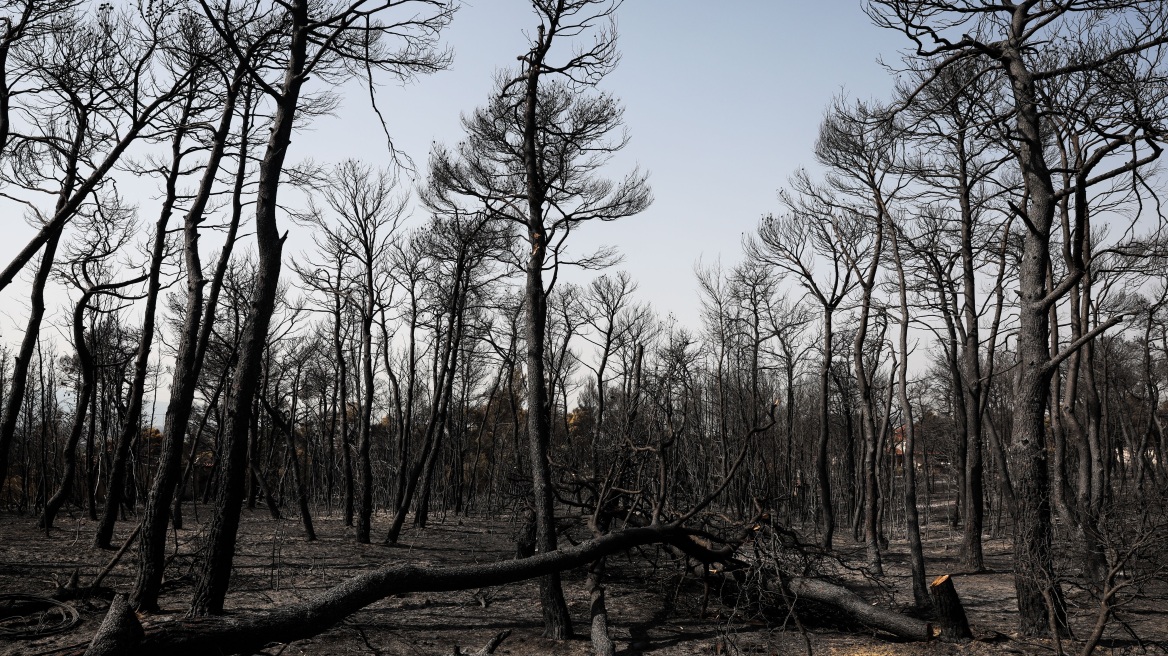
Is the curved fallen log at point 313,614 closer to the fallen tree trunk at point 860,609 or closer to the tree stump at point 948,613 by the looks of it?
the fallen tree trunk at point 860,609

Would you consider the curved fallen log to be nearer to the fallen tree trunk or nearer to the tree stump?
the fallen tree trunk

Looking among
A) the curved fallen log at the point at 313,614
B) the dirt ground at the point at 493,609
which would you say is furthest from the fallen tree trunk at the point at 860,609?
the curved fallen log at the point at 313,614

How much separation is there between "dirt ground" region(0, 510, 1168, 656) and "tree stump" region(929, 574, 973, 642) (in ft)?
0.57

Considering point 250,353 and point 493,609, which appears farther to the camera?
point 493,609

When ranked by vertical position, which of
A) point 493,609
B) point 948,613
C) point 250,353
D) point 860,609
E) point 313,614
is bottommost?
point 493,609

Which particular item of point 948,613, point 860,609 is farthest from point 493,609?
point 948,613

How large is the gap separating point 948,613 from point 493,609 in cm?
561

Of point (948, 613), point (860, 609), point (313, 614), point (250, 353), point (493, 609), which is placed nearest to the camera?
point (313, 614)

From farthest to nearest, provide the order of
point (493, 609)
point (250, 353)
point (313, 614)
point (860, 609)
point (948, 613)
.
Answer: point (493, 609) → point (860, 609) → point (948, 613) → point (250, 353) → point (313, 614)

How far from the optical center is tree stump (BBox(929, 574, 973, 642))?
794 centimetres

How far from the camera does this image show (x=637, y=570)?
12336mm

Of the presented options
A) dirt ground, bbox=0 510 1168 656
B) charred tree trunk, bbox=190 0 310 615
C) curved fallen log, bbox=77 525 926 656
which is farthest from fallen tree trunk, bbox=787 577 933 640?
charred tree trunk, bbox=190 0 310 615

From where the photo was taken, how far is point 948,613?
800 cm

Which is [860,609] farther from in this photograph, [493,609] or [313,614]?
[313,614]
